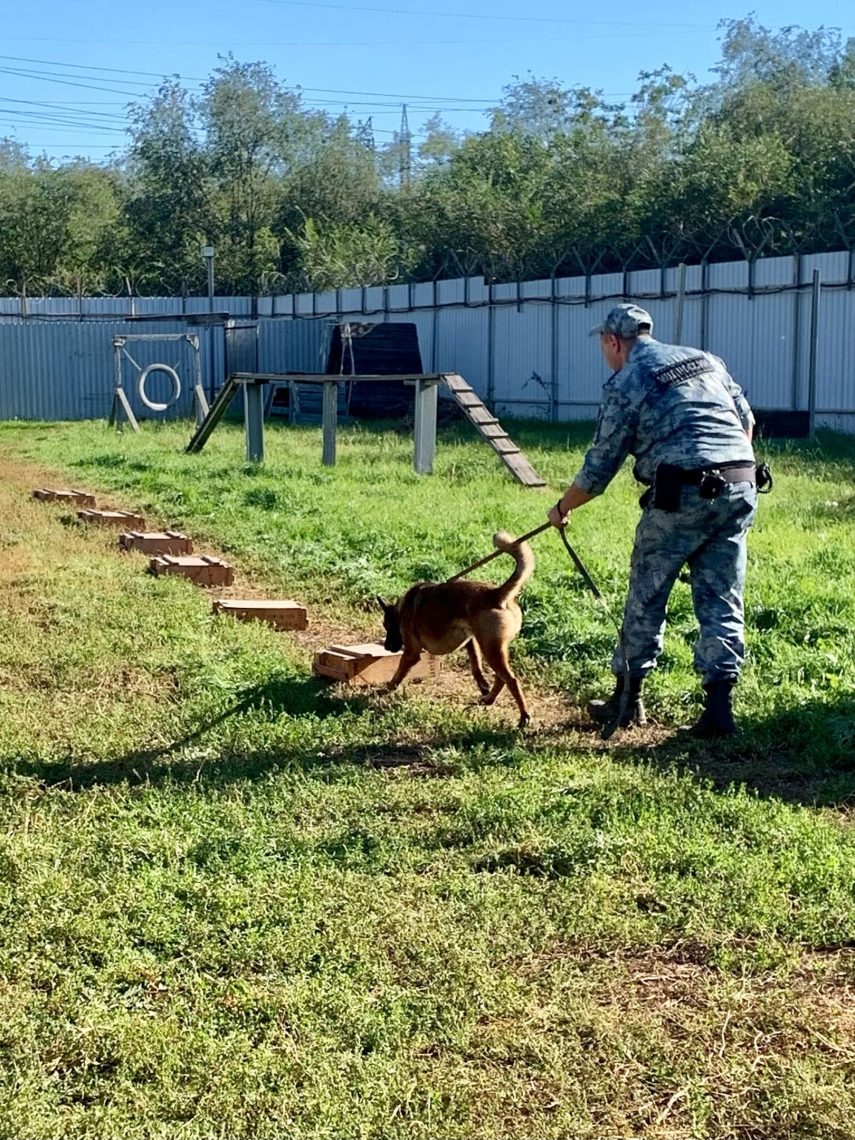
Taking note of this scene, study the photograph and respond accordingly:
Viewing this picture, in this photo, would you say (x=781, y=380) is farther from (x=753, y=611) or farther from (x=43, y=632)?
(x=43, y=632)

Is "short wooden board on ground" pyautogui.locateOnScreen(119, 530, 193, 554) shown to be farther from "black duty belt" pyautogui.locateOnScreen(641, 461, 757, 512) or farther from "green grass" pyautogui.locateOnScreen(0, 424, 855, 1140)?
"black duty belt" pyautogui.locateOnScreen(641, 461, 757, 512)

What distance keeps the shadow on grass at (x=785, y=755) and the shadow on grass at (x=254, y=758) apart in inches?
27.7

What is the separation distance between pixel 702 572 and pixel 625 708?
706 millimetres

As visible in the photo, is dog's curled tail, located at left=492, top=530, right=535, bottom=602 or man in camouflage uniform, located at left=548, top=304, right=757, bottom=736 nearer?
man in camouflage uniform, located at left=548, top=304, right=757, bottom=736

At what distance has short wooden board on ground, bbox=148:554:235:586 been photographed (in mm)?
8852

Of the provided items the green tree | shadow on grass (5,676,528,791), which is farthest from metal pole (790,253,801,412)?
the green tree

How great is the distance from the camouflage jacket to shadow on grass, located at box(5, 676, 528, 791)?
1.30 metres

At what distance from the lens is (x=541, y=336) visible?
83.1 ft

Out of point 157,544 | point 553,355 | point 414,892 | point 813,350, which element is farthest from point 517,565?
point 553,355

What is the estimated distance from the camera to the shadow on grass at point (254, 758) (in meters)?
5.01

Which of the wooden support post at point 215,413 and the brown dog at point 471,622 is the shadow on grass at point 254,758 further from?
the wooden support post at point 215,413

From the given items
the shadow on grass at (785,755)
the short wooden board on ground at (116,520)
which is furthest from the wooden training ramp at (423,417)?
the shadow on grass at (785,755)

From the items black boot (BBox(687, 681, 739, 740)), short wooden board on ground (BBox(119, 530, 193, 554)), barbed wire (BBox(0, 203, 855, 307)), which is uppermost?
barbed wire (BBox(0, 203, 855, 307))

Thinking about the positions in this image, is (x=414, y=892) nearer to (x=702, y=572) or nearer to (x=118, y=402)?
(x=702, y=572)
